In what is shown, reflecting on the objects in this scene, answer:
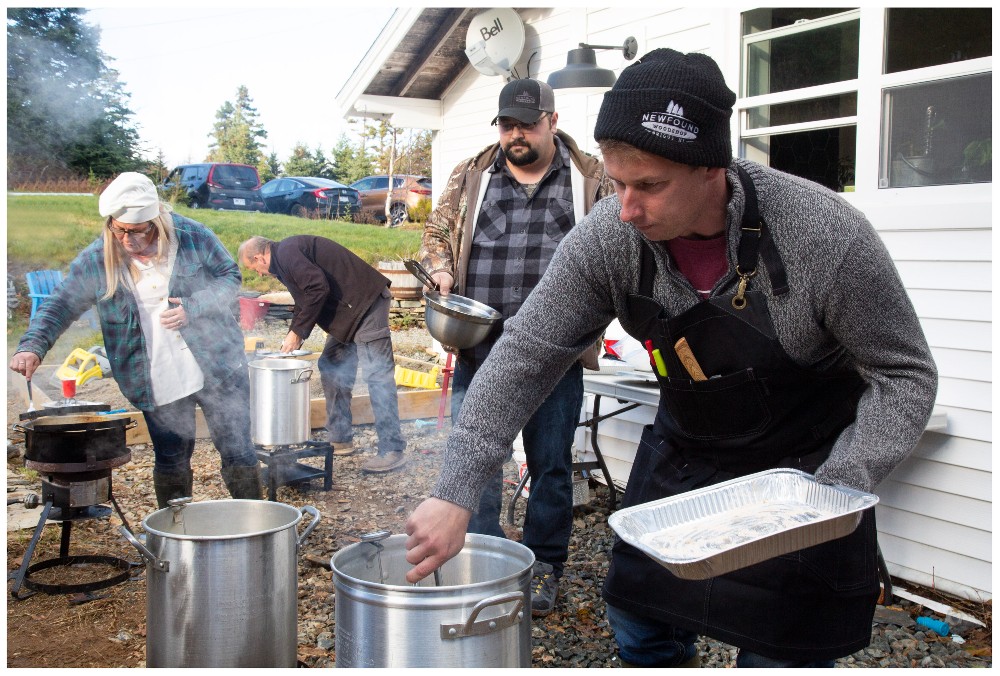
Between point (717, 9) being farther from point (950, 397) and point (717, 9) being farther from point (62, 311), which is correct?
point (62, 311)

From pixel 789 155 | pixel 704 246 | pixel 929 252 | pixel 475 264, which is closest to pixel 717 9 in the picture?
pixel 789 155

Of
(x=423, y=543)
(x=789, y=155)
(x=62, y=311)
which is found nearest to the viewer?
(x=423, y=543)

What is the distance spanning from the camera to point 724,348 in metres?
1.69

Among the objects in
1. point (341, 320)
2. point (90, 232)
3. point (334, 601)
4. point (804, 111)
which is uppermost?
point (804, 111)

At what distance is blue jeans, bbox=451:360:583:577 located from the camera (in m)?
3.40

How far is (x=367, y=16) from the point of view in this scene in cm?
743

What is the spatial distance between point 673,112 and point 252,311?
317 inches

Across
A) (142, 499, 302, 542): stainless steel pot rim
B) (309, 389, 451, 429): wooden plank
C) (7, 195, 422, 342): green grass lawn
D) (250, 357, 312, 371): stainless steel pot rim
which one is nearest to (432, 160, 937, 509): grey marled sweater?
(142, 499, 302, 542): stainless steel pot rim

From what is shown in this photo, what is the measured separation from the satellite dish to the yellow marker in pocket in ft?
17.3

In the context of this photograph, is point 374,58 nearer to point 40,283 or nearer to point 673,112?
point 40,283

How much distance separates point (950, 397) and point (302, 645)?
294 cm

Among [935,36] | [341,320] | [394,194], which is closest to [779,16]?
[935,36]

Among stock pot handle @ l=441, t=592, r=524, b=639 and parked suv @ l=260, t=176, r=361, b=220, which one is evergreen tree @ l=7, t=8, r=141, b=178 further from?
stock pot handle @ l=441, t=592, r=524, b=639

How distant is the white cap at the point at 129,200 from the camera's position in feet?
12.2
